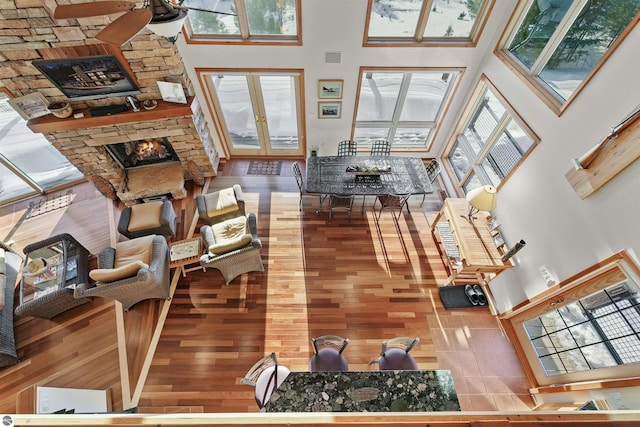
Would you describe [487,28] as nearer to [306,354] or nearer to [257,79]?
[257,79]

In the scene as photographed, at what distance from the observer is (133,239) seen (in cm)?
415

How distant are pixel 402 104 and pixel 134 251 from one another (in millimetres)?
5051

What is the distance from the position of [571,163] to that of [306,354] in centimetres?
366

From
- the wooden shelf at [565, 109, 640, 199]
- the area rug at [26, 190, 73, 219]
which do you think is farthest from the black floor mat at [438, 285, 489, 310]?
the area rug at [26, 190, 73, 219]

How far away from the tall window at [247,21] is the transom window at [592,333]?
4.82 metres

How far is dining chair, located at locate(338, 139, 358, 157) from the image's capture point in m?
5.25

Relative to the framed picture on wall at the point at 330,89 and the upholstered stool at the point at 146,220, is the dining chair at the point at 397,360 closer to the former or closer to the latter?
the upholstered stool at the point at 146,220

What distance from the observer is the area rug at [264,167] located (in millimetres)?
5828

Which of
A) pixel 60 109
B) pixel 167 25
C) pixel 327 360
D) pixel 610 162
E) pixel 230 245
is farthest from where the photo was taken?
pixel 60 109

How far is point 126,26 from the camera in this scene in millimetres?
1830

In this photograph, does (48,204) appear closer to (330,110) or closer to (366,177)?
(330,110)

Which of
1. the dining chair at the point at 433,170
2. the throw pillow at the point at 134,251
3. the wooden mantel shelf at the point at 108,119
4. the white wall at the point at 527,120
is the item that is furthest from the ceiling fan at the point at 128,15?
the dining chair at the point at 433,170

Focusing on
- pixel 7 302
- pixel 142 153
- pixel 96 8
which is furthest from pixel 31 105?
pixel 96 8

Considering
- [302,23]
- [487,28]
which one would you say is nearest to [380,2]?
[302,23]
